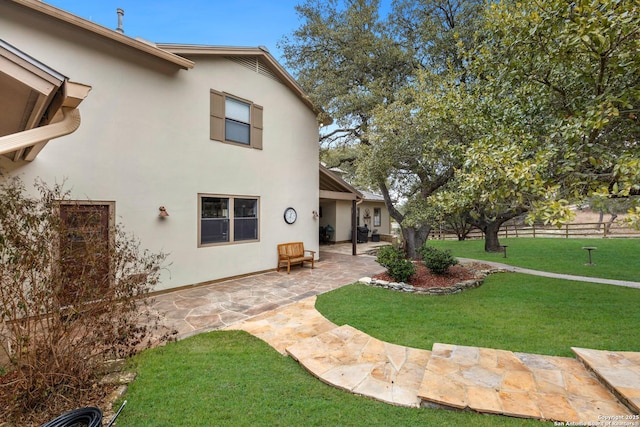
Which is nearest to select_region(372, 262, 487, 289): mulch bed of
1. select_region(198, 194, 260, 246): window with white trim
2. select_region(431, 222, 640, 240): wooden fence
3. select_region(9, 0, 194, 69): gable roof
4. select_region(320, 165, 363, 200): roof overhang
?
select_region(198, 194, 260, 246): window with white trim

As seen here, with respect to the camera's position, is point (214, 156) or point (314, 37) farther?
point (314, 37)

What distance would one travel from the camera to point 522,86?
4.41 metres

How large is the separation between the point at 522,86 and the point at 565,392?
419cm

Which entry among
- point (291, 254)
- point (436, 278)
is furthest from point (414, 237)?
point (291, 254)

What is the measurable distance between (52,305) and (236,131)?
6.50 metres

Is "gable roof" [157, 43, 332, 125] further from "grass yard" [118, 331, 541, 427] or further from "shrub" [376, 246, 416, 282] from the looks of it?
"grass yard" [118, 331, 541, 427]

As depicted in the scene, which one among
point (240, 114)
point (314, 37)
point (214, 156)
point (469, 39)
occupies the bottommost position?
point (214, 156)

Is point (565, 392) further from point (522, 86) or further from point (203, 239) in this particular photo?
point (203, 239)

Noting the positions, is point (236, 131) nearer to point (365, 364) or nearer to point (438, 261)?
→ point (438, 261)

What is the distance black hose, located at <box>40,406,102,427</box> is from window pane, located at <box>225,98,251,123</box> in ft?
24.1

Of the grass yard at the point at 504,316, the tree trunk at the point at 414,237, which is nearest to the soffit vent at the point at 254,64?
the grass yard at the point at 504,316

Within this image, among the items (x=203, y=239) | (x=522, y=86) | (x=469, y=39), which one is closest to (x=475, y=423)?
(x=522, y=86)

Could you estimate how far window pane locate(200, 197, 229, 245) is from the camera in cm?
769

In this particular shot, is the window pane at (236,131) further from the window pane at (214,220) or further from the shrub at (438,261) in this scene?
the shrub at (438,261)
